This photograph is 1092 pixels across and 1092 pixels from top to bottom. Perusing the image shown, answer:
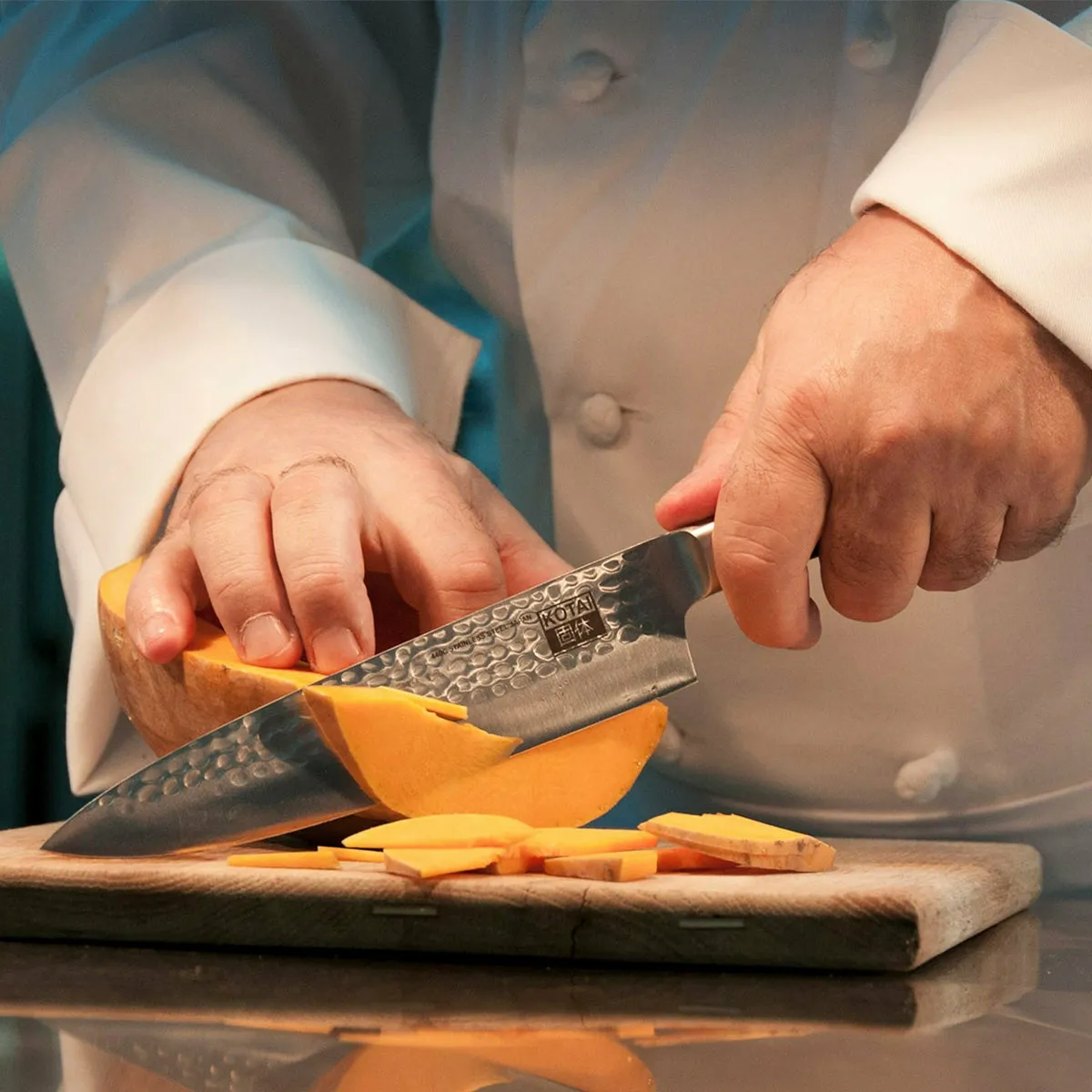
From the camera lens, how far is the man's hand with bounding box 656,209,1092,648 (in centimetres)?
83

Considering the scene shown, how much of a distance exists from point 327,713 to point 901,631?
1.84ft

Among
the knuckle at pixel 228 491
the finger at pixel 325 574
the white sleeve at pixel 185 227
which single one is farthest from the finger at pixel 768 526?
the white sleeve at pixel 185 227

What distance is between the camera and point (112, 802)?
95 cm

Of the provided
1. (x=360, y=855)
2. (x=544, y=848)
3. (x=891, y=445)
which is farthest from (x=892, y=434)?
(x=360, y=855)

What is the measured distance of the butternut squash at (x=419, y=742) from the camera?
3.04 feet

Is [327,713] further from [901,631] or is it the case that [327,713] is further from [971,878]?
[901,631]

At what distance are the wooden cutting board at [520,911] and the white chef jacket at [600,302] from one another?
1.11 feet

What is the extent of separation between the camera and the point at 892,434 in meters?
0.83

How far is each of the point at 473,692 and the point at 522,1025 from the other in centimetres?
29

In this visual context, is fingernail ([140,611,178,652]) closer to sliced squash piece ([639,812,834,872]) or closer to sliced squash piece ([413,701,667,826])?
sliced squash piece ([413,701,667,826])

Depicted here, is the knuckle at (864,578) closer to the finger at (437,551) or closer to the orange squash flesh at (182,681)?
the finger at (437,551)

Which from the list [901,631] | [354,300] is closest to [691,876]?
[901,631]

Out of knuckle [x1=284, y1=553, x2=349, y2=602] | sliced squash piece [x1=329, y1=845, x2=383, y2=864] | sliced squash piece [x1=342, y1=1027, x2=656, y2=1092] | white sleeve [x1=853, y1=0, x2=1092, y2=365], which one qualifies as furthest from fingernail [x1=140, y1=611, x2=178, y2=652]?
white sleeve [x1=853, y1=0, x2=1092, y2=365]

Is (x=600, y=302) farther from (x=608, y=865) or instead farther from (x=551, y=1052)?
(x=551, y=1052)
